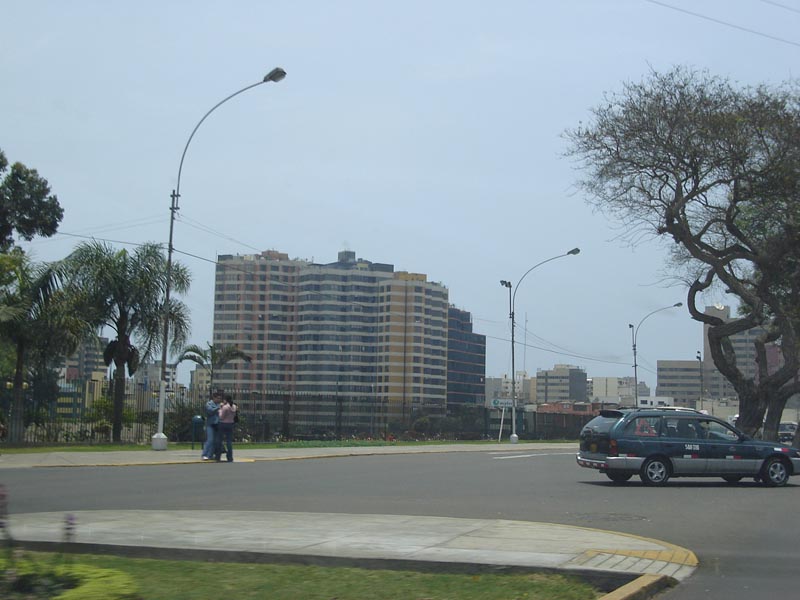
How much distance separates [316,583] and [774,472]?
1501 cm

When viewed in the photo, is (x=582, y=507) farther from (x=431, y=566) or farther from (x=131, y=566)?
(x=131, y=566)

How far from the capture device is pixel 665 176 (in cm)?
3659

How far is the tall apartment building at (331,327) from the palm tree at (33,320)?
247 ft

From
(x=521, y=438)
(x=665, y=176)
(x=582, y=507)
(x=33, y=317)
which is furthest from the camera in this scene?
(x=521, y=438)

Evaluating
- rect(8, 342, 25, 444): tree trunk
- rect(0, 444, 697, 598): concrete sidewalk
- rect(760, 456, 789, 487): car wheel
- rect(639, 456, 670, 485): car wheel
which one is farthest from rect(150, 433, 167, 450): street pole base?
rect(760, 456, 789, 487): car wheel

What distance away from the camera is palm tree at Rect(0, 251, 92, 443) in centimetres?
3033

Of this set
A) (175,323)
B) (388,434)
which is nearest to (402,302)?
(388,434)

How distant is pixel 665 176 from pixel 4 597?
113ft

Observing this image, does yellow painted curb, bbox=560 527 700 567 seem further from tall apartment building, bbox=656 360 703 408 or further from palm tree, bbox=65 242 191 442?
tall apartment building, bbox=656 360 703 408

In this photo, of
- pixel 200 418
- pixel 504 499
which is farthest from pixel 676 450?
pixel 200 418

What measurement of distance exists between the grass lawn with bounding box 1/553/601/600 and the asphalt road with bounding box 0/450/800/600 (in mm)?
1257

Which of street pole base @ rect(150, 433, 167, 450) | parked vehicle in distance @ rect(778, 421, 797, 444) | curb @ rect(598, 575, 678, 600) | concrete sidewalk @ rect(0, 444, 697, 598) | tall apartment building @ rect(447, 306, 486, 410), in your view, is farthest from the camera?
tall apartment building @ rect(447, 306, 486, 410)

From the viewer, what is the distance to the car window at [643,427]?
1952 cm

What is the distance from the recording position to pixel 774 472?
19703mm
